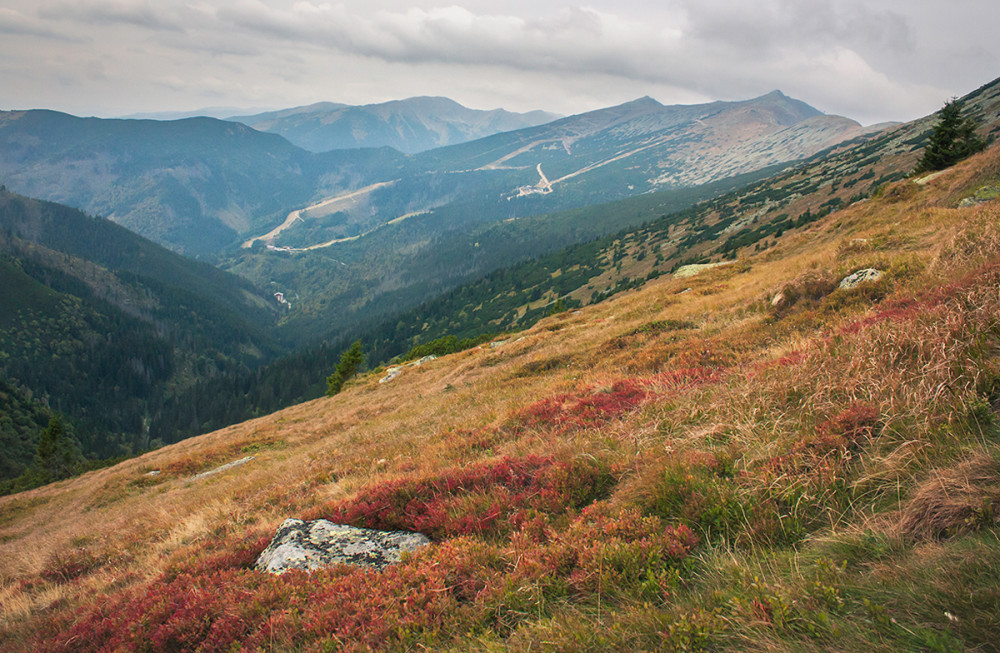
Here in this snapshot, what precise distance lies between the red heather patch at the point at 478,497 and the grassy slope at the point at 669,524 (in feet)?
0.13

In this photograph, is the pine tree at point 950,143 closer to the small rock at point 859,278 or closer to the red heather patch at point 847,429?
the small rock at point 859,278

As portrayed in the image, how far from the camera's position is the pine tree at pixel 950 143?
124 ft

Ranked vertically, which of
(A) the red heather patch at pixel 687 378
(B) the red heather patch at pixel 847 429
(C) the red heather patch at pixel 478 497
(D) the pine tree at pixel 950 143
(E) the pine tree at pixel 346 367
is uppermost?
(D) the pine tree at pixel 950 143

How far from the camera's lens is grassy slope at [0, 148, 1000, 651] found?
138 inches

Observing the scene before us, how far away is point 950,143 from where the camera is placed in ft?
129

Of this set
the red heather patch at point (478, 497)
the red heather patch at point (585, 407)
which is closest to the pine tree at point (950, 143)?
the red heather patch at point (585, 407)

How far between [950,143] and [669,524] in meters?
55.8

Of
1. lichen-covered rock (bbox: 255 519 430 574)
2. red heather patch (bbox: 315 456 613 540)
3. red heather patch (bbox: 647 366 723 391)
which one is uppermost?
red heather patch (bbox: 647 366 723 391)

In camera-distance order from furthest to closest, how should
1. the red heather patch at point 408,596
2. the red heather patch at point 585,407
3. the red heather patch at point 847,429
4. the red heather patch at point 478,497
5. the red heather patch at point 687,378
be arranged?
1. the red heather patch at point 687,378
2. the red heather patch at point 585,407
3. the red heather patch at point 478,497
4. the red heather patch at point 847,429
5. the red heather patch at point 408,596

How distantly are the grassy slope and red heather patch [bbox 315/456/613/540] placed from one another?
0.04 meters

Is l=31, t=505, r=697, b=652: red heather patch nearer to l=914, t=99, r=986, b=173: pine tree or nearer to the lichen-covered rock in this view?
the lichen-covered rock

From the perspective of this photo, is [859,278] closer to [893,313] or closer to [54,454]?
[893,313]

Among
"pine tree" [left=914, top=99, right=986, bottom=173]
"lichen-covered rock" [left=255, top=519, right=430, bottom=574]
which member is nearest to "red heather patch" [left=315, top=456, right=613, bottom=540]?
"lichen-covered rock" [left=255, top=519, right=430, bottom=574]

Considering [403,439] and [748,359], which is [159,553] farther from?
[748,359]
